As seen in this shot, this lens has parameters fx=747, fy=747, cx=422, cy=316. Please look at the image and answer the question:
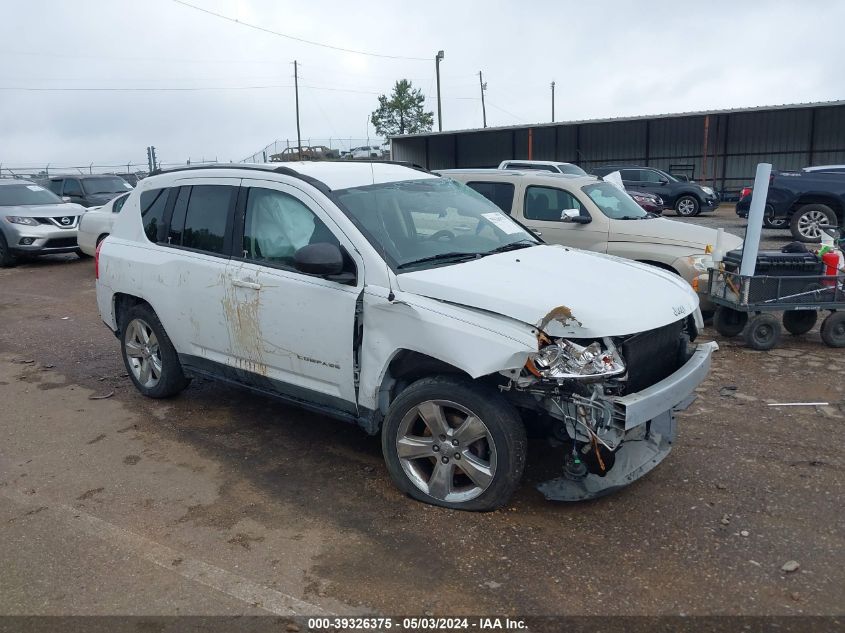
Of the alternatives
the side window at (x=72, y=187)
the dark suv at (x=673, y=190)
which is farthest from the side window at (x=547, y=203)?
the dark suv at (x=673, y=190)

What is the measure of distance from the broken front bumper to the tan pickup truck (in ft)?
13.7

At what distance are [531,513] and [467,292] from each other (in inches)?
49.7

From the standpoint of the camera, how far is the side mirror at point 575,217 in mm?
8609

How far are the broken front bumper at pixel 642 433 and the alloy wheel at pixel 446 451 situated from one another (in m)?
0.39

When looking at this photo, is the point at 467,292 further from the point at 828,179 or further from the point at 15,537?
the point at 828,179

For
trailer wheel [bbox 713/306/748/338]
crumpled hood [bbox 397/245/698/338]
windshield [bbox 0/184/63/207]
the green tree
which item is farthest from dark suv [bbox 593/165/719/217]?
the green tree

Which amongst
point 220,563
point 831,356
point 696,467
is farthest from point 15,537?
point 831,356

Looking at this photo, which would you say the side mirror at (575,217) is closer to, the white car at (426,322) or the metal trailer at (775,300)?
the metal trailer at (775,300)

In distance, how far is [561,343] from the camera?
367 centimetres

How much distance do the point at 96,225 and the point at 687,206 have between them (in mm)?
17442

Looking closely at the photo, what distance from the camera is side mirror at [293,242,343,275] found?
13.7ft

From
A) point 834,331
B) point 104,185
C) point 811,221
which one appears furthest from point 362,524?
point 104,185

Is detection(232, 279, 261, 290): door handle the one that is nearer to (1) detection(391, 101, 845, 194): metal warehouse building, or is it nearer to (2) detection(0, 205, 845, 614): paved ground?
(2) detection(0, 205, 845, 614): paved ground

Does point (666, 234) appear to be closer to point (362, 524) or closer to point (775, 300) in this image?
point (775, 300)
